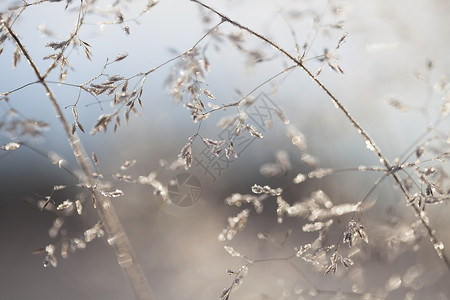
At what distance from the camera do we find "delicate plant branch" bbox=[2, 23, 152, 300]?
1.16 meters

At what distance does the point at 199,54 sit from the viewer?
1.20 metres

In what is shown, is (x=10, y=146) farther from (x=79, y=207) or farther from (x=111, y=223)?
(x=111, y=223)

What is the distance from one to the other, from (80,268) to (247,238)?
8.02ft

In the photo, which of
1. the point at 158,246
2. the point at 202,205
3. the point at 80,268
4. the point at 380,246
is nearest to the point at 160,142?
the point at 202,205

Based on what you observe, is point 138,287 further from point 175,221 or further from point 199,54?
point 175,221
